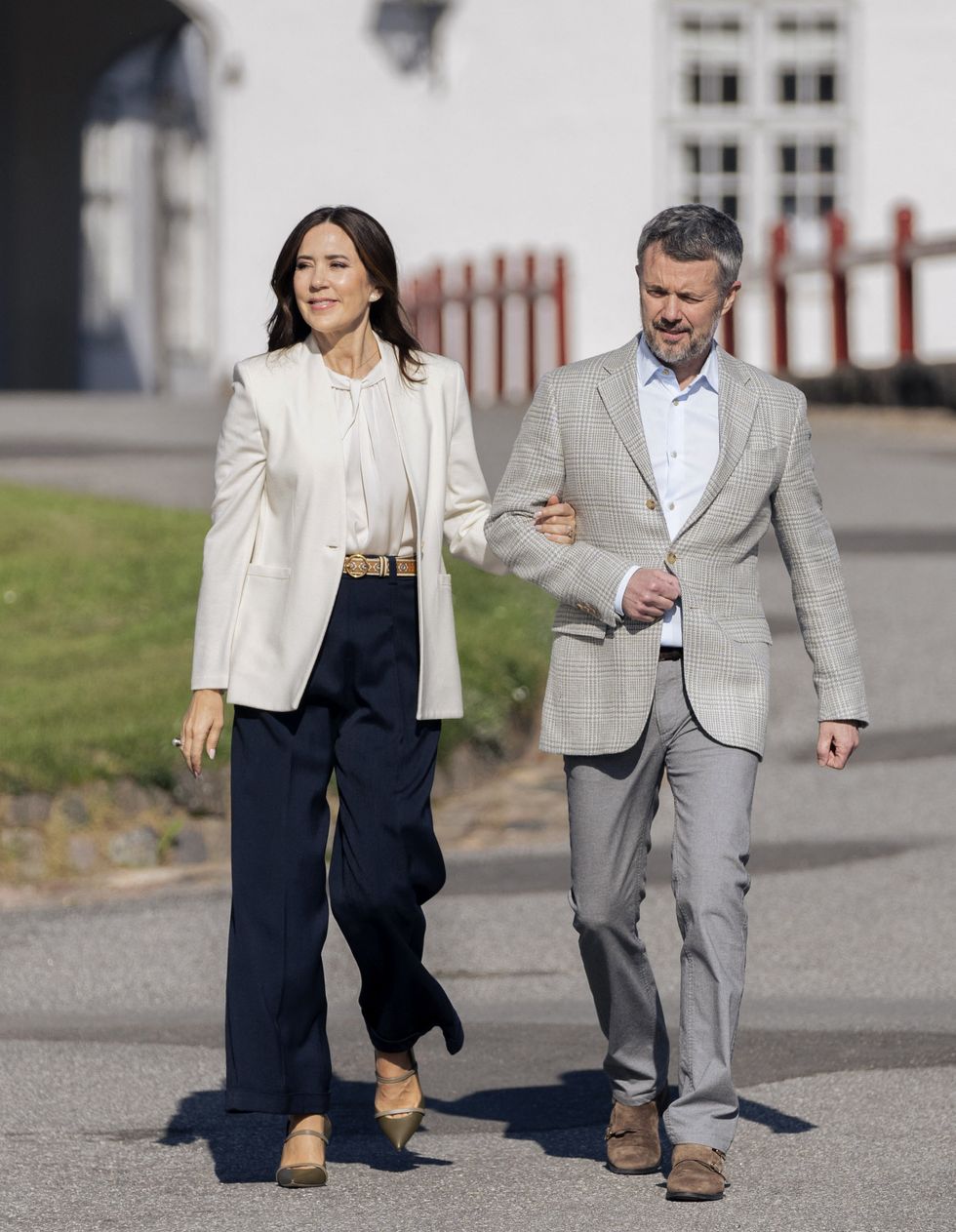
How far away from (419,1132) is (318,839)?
2.48 feet

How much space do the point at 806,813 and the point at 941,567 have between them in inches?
146

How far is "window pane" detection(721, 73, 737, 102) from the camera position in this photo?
2562cm

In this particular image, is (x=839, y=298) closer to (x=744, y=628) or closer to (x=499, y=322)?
(x=499, y=322)

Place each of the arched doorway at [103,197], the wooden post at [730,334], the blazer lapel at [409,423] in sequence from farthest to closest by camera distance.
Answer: the arched doorway at [103,197] → the wooden post at [730,334] → the blazer lapel at [409,423]

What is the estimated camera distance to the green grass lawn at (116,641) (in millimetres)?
8859

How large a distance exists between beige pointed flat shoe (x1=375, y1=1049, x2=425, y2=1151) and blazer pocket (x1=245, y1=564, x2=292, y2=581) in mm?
983

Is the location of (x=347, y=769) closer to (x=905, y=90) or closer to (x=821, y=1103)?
(x=821, y=1103)

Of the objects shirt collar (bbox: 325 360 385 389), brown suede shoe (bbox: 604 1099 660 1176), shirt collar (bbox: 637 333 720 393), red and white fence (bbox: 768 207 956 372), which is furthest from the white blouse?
red and white fence (bbox: 768 207 956 372)

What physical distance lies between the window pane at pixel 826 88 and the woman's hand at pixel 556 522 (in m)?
21.3

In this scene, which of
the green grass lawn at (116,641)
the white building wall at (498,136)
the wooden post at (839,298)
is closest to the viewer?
the green grass lawn at (116,641)

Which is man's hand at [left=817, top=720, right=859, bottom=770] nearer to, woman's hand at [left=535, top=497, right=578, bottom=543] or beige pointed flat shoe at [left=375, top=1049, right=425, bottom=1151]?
woman's hand at [left=535, top=497, right=578, bottom=543]

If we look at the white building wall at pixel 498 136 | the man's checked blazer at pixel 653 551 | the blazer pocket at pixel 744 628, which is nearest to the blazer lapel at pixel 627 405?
the man's checked blazer at pixel 653 551

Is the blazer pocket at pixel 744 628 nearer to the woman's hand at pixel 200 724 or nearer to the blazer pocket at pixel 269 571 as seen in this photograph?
the blazer pocket at pixel 269 571

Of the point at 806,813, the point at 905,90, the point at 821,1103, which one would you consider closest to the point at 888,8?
the point at 905,90
